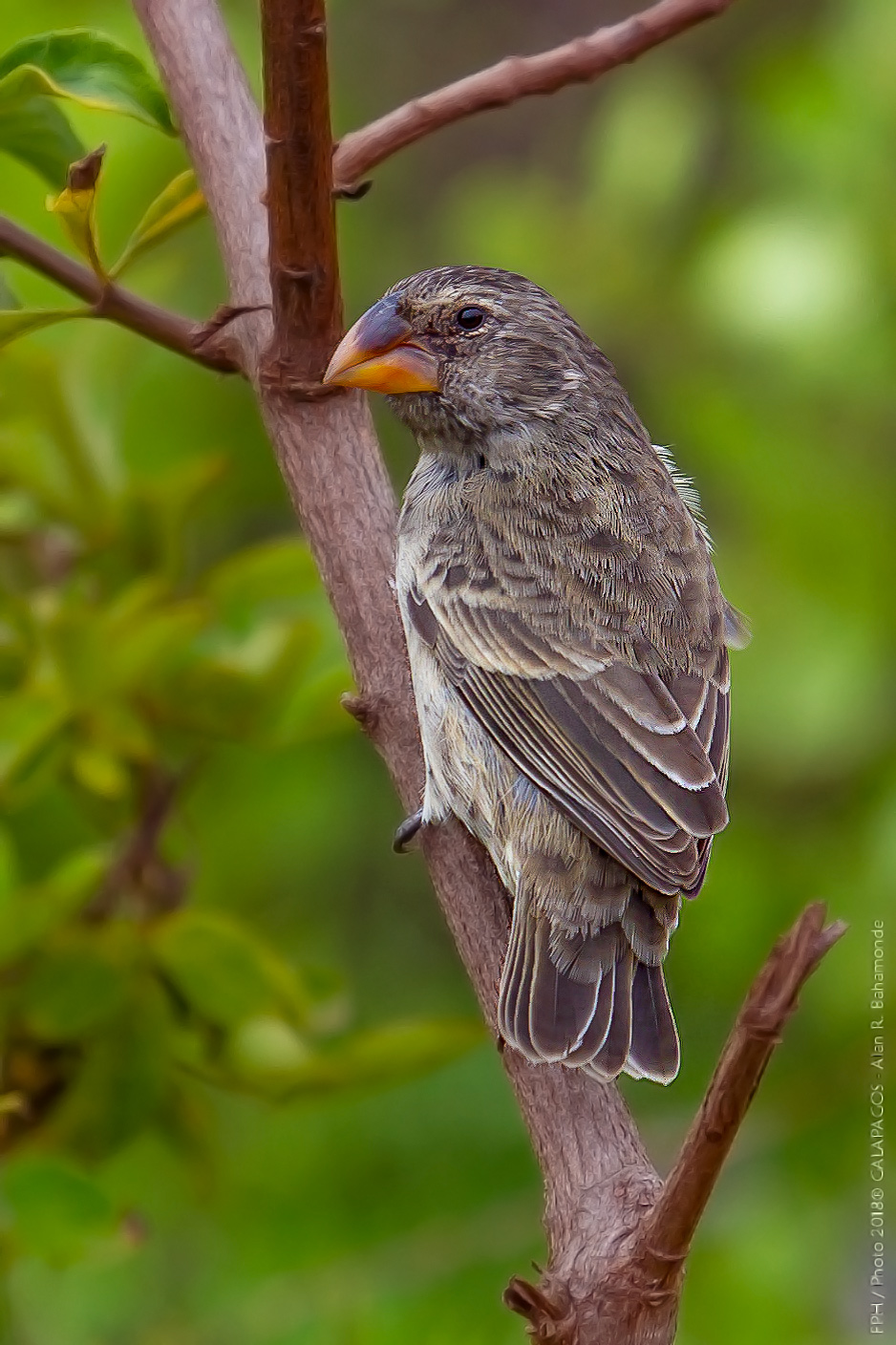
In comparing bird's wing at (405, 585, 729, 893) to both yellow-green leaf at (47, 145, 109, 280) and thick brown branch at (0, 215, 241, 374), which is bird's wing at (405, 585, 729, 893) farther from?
yellow-green leaf at (47, 145, 109, 280)

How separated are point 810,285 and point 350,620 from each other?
58.5 inches

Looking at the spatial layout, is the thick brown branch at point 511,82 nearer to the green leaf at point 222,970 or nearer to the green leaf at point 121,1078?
the green leaf at point 222,970

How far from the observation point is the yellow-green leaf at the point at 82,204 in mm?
2117

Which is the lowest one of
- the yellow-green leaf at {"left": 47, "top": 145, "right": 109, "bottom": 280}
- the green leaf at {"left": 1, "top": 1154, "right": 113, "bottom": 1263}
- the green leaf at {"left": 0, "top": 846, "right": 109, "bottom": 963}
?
the green leaf at {"left": 1, "top": 1154, "right": 113, "bottom": 1263}

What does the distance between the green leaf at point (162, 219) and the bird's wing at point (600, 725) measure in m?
0.82

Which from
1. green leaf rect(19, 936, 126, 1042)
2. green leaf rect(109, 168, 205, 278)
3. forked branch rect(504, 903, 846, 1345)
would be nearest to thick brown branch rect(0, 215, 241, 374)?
green leaf rect(109, 168, 205, 278)

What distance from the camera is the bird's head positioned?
3209 mm

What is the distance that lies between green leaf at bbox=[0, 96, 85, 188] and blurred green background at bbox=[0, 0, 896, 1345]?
43cm

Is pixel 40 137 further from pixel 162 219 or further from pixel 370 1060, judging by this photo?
pixel 370 1060

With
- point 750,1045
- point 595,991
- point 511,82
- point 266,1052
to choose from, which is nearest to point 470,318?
point 511,82

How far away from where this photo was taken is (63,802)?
311 centimetres

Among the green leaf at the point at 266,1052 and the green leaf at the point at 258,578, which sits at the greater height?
the green leaf at the point at 258,578

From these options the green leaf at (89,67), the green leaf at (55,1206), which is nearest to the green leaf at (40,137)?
the green leaf at (89,67)

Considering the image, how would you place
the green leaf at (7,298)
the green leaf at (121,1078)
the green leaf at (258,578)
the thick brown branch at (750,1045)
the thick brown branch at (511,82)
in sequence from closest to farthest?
1. the thick brown branch at (750,1045)
2. the green leaf at (7,298)
3. the green leaf at (121,1078)
4. the thick brown branch at (511,82)
5. the green leaf at (258,578)
